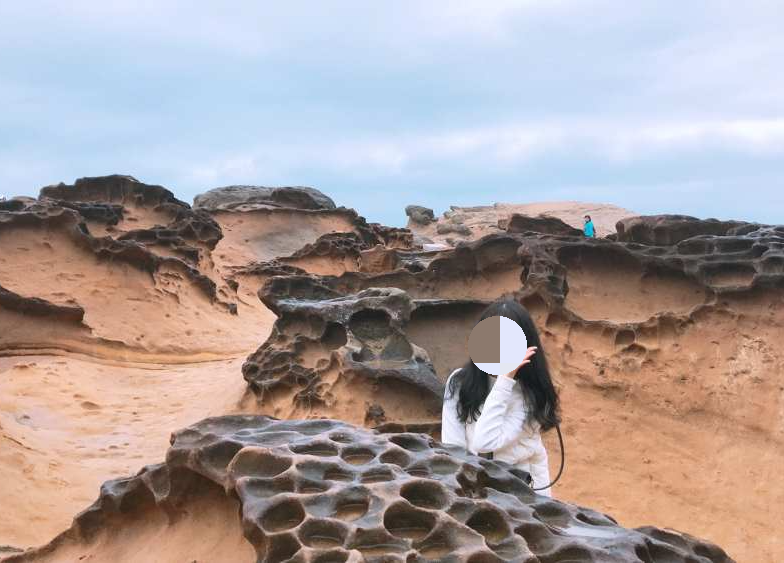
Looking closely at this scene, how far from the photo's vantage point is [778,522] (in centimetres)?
546

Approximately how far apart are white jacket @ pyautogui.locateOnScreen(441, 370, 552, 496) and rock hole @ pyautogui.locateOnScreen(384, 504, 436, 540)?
474 mm

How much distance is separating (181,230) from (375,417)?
7.04 meters

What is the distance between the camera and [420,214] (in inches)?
1173

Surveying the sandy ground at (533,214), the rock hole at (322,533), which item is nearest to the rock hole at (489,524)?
the rock hole at (322,533)

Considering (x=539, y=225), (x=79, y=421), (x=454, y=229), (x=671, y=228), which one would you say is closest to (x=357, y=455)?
(x=79, y=421)

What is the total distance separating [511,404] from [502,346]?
185mm

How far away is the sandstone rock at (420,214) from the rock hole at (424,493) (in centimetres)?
2729

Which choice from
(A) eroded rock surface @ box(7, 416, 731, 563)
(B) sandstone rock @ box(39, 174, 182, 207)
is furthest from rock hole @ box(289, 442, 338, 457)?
(B) sandstone rock @ box(39, 174, 182, 207)

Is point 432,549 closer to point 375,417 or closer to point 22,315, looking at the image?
point 375,417

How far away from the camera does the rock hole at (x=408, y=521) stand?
2143 millimetres

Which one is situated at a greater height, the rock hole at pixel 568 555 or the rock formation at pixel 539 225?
the rock formation at pixel 539 225

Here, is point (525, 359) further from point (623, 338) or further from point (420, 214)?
point (420, 214)

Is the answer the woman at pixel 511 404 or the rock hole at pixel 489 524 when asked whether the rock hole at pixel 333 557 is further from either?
the woman at pixel 511 404

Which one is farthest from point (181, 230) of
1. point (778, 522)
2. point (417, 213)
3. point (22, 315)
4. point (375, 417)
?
point (417, 213)
